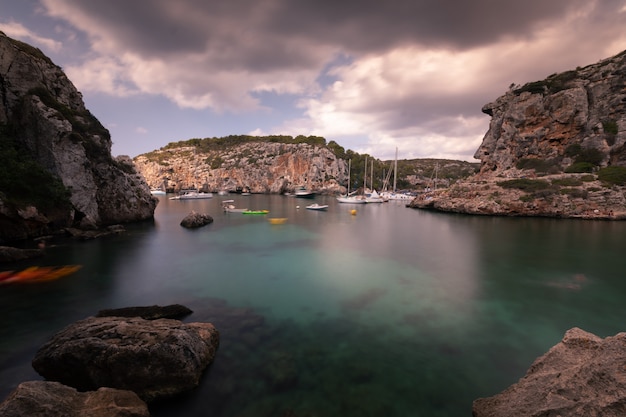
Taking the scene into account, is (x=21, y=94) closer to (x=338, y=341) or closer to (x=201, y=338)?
(x=201, y=338)

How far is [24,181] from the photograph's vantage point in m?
20.8

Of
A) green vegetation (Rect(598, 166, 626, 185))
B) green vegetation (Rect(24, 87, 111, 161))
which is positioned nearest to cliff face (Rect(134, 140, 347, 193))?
green vegetation (Rect(598, 166, 626, 185))

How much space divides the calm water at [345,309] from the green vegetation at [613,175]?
23111 mm

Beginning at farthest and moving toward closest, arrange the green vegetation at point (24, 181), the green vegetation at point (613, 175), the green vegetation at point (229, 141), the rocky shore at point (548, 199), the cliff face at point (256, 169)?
the green vegetation at point (229, 141), the cliff face at point (256, 169), the green vegetation at point (613, 175), the rocky shore at point (548, 199), the green vegetation at point (24, 181)

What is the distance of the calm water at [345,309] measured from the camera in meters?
7.02

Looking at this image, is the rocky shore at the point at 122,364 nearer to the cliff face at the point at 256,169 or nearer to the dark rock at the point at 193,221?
the dark rock at the point at 193,221

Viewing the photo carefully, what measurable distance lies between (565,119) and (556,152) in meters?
6.46

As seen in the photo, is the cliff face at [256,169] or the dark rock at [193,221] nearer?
the dark rock at [193,221]

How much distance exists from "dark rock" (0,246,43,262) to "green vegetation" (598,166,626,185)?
66.2m

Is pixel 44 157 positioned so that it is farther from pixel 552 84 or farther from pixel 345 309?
pixel 552 84

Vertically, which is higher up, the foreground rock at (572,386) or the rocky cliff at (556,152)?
the rocky cliff at (556,152)

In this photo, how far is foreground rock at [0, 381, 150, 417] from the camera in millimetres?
4395


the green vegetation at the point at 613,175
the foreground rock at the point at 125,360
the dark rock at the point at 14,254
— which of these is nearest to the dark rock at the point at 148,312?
the foreground rock at the point at 125,360

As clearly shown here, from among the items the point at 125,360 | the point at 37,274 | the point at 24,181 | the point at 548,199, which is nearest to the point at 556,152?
the point at 548,199
